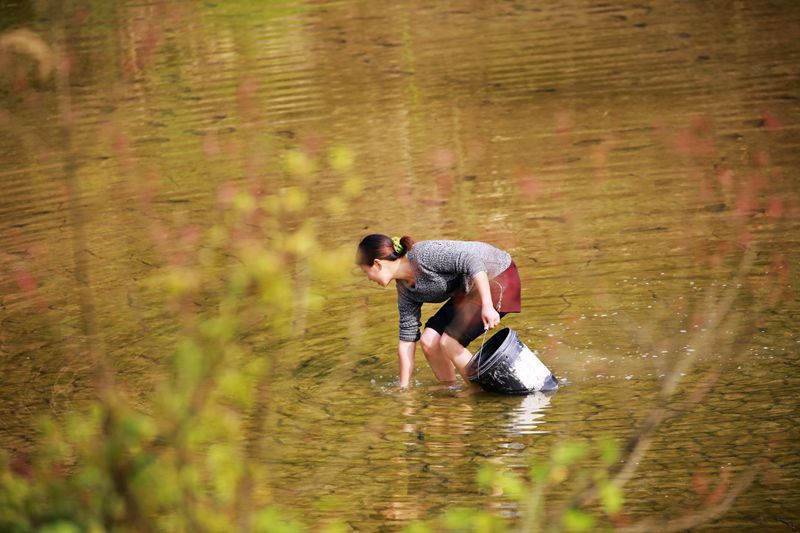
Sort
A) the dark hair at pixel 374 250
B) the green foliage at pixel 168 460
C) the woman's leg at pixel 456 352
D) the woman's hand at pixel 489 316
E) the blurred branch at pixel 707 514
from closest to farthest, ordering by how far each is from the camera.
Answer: the green foliage at pixel 168 460
the blurred branch at pixel 707 514
the woman's hand at pixel 489 316
the dark hair at pixel 374 250
the woman's leg at pixel 456 352

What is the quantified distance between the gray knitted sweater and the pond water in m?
0.45

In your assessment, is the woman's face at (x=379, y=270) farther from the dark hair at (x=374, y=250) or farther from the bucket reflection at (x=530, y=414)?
the bucket reflection at (x=530, y=414)

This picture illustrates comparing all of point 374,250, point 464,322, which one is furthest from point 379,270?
point 464,322

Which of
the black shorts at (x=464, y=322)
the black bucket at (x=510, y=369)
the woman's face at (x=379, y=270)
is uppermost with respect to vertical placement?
the woman's face at (x=379, y=270)

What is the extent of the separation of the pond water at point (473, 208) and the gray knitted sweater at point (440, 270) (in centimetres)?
45

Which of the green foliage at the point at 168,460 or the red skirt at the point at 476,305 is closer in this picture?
the green foliage at the point at 168,460

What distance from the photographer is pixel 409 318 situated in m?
6.21

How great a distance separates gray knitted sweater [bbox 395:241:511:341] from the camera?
5953mm

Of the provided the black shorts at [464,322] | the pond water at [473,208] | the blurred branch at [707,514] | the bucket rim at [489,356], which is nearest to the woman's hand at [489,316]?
the bucket rim at [489,356]

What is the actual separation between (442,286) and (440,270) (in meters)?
0.10

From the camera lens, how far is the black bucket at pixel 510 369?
5.91 metres

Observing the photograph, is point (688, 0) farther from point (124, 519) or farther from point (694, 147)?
point (124, 519)

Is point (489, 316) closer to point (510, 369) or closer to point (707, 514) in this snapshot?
point (510, 369)

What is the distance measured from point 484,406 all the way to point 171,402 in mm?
3343
